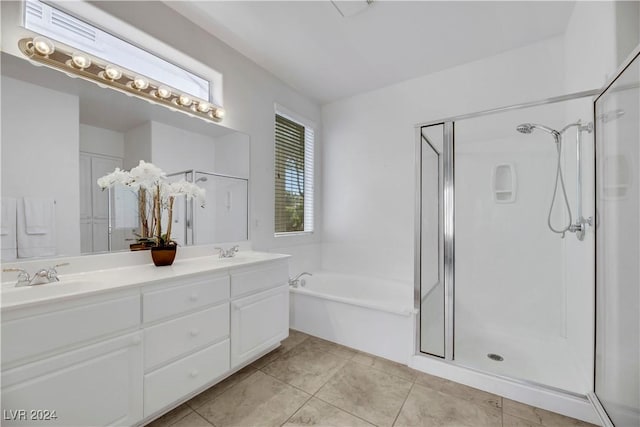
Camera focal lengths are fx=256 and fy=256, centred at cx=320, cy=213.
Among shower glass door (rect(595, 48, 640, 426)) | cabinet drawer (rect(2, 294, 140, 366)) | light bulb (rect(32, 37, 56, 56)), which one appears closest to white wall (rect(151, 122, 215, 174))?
light bulb (rect(32, 37, 56, 56))

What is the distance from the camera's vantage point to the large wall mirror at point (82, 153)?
4.17 feet

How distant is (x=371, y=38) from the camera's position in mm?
2188

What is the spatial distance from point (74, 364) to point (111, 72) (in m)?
1.60

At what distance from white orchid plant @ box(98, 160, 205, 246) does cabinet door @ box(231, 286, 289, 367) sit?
67cm

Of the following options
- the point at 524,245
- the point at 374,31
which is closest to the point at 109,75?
the point at 374,31

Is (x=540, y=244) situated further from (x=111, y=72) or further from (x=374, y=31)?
(x=111, y=72)

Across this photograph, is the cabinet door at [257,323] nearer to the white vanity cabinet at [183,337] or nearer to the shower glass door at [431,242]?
the white vanity cabinet at [183,337]

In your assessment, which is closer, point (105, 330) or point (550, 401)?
point (105, 330)

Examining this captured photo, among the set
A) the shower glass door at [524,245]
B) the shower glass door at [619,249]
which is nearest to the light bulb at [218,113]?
the shower glass door at [524,245]

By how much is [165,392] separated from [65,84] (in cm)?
178

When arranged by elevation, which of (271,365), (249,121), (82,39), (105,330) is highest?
(82,39)

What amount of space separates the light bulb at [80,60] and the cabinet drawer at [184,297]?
1.36 meters

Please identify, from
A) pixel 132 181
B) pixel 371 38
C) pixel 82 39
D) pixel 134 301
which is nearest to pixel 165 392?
pixel 134 301

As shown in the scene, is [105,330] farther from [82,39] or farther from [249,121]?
[249,121]
